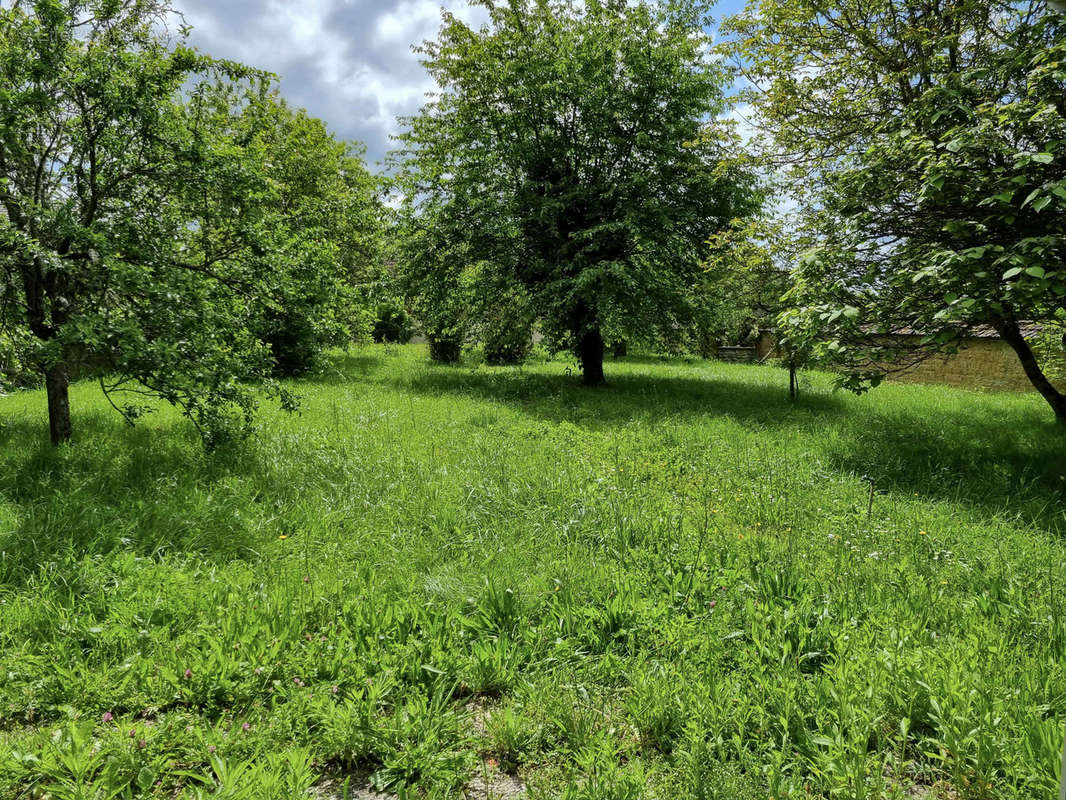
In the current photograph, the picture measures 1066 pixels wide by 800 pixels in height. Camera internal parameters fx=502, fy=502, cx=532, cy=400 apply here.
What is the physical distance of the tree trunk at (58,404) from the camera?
5.32 meters

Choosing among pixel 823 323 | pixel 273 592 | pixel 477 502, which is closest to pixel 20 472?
pixel 273 592

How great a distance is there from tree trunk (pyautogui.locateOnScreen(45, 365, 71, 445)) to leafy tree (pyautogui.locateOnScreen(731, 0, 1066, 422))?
26.3 feet

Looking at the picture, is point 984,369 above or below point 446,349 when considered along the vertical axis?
below

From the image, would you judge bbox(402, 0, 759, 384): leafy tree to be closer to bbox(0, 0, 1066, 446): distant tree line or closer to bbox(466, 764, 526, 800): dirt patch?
bbox(0, 0, 1066, 446): distant tree line

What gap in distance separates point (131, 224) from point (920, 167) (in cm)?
847

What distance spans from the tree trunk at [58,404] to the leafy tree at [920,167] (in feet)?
26.3

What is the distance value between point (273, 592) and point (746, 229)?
318 inches

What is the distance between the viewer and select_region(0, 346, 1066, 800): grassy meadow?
6.35ft

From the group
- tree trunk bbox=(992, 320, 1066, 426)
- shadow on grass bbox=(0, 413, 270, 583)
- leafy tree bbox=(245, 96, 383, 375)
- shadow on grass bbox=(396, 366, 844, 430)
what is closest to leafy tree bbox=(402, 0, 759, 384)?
shadow on grass bbox=(396, 366, 844, 430)

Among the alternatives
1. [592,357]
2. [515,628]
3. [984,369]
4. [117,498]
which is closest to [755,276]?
[592,357]

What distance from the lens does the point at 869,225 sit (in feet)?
20.4

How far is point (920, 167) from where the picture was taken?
18.3 feet

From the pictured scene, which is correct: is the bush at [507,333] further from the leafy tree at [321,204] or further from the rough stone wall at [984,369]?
the rough stone wall at [984,369]

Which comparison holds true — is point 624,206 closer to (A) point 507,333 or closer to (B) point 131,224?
(A) point 507,333
